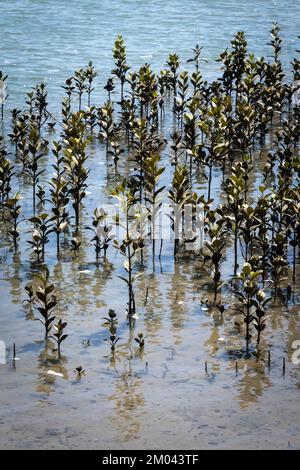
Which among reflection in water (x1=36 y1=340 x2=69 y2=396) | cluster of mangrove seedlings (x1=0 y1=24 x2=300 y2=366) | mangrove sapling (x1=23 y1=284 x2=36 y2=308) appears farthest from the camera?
cluster of mangrove seedlings (x1=0 y1=24 x2=300 y2=366)

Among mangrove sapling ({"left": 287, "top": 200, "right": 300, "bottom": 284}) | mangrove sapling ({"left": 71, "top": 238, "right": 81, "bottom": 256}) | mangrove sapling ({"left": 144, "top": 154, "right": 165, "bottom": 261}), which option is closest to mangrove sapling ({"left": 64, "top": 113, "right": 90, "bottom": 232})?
mangrove sapling ({"left": 71, "top": 238, "right": 81, "bottom": 256})

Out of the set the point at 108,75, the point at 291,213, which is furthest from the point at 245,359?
the point at 108,75

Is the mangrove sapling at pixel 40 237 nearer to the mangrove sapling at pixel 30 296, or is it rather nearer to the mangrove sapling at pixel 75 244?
the mangrove sapling at pixel 75 244

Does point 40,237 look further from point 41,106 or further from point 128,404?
point 41,106

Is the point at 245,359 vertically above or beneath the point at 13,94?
beneath

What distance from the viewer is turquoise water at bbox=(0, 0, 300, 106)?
2761cm

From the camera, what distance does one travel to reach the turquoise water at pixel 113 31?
90.6ft

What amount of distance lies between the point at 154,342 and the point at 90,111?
10.2m

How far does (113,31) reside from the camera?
33.6 m

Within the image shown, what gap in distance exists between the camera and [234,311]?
12.1m

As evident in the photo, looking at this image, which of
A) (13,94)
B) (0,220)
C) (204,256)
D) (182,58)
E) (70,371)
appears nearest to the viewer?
(70,371)

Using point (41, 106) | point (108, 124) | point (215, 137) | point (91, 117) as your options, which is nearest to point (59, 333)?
point (215, 137)

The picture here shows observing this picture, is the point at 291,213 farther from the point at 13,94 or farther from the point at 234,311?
the point at 13,94

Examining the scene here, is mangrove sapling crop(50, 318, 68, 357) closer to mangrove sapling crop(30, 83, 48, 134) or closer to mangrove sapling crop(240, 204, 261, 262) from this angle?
mangrove sapling crop(240, 204, 261, 262)
